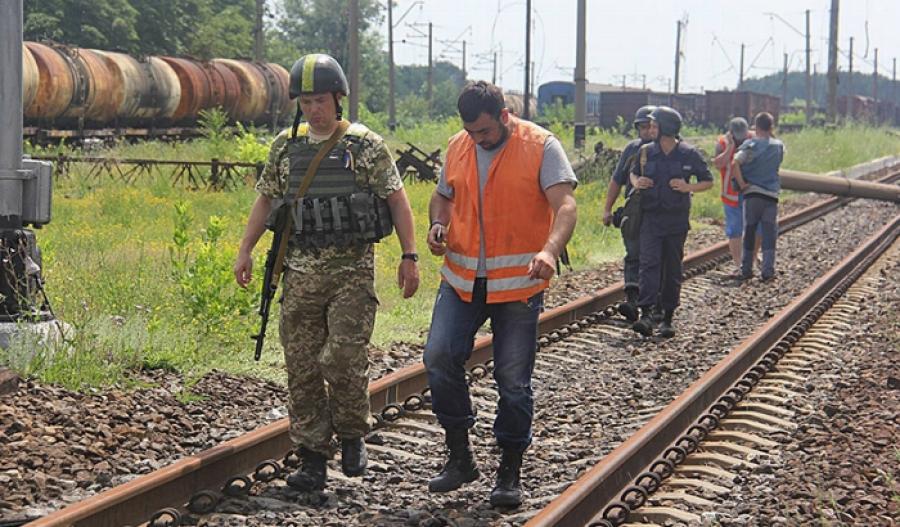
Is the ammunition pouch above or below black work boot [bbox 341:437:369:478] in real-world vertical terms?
above

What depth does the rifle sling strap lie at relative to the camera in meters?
6.04

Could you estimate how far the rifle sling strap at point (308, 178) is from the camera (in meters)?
6.04

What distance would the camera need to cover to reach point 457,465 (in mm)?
6203

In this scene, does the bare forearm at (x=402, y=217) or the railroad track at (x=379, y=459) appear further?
the bare forearm at (x=402, y=217)

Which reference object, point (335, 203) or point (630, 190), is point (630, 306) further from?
point (335, 203)

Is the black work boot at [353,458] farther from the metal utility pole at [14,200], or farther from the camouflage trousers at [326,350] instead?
the metal utility pole at [14,200]

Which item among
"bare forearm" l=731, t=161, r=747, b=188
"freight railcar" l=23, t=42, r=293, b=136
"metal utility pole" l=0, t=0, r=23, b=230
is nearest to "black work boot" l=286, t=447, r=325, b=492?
"metal utility pole" l=0, t=0, r=23, b=230

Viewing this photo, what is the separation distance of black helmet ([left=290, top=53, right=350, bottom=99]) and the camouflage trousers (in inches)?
33.0

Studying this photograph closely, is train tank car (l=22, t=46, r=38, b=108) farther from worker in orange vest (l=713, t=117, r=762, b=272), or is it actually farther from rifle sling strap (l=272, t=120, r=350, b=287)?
rifle sling strap (l=272, t=120, r=350, b=287)

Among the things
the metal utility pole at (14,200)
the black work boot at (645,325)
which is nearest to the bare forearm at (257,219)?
the metal utility pole at (14,200)

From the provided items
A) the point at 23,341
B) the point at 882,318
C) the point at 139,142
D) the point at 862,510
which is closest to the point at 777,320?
the point at 882,318

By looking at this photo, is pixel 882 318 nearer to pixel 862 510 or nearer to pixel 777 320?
pixel 777 320

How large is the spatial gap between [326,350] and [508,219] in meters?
1.03

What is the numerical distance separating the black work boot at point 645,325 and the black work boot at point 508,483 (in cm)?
500
